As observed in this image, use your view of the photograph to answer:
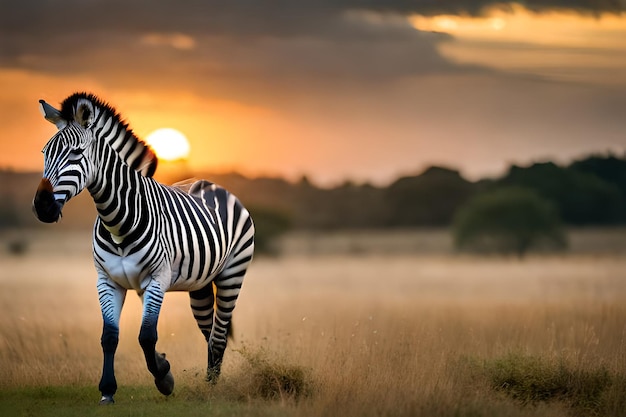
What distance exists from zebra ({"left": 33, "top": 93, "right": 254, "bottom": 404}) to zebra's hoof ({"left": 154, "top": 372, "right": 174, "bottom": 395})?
12 millimetres

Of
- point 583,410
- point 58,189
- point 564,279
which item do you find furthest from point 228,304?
point 564,279

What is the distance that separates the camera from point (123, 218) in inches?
424

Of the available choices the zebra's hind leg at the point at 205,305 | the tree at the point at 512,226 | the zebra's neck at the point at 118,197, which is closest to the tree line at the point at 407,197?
the tree at the point at 512,226

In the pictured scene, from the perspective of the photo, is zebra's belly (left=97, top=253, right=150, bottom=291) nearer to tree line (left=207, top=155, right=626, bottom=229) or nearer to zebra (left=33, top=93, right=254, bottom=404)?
zebra (left=33, top=93, right=254, bottom=404)

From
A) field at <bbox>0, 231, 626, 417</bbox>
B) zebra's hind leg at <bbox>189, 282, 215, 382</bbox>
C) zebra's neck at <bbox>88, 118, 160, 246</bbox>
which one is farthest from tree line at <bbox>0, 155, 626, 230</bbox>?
zebra's neck at <bbox>88, 118, 160, 246</bbox>

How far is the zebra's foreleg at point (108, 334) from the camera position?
1093 cm

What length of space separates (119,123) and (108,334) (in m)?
2.33

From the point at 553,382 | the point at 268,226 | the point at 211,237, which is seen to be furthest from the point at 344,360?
the point at 268,226

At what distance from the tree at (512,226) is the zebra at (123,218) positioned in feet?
161

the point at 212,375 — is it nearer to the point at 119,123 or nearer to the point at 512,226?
the point at 119,123

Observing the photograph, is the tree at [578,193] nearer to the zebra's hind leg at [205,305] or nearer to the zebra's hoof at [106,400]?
the zebra's hind leg at [205,305]

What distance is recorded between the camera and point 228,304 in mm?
13281

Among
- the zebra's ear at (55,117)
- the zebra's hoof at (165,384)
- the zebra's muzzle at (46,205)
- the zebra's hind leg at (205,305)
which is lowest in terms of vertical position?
the zebra's hoof at (165,384)

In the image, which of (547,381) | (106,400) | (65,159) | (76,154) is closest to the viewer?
(65,159)
